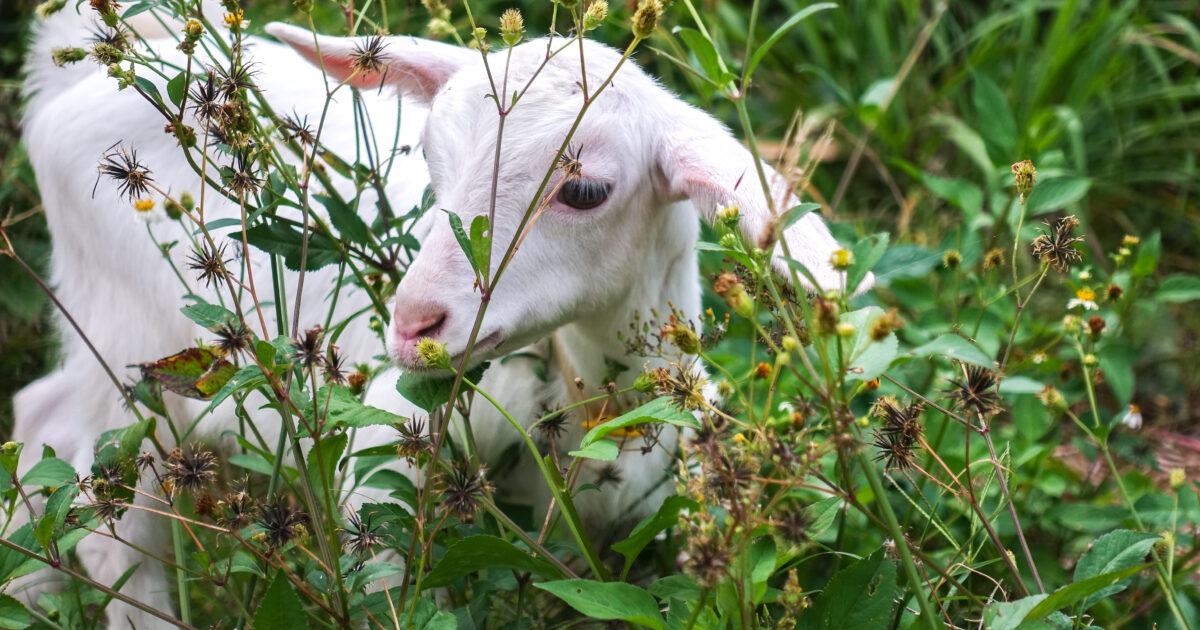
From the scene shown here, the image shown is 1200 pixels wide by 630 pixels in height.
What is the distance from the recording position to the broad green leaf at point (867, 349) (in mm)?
1340

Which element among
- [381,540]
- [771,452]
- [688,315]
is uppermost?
[771,452]

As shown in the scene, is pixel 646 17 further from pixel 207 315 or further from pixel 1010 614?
pixel 1010 614

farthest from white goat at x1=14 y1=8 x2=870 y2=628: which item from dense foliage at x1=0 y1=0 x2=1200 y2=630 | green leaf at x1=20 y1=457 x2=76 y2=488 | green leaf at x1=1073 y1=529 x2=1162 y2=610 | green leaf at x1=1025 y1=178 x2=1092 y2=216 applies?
green leaf at x1=1025 y1=178 x2=1092 y2=216

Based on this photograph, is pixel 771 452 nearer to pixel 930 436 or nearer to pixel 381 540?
pixel 381 540

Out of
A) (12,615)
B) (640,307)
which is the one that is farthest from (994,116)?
(12,615)

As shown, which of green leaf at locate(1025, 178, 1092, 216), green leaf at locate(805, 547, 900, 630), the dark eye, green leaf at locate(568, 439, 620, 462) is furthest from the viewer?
green leaf at locate(1025, 178, 1092, 216)

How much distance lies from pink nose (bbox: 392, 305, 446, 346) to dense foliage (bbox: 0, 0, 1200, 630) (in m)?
0.11

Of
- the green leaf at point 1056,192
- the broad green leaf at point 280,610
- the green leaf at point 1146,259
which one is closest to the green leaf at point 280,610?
the broad green leaf at point 280,610

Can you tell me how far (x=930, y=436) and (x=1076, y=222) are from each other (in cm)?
114

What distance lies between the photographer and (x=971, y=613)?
2369 mm

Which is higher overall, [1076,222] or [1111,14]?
[1076,222]

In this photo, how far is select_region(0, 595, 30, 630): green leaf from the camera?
1.54m

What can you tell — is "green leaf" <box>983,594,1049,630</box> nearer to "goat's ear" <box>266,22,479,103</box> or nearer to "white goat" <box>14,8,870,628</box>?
"white goat" <box>14,8,870,628</box>

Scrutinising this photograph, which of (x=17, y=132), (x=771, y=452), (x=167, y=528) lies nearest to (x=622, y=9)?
(x=17, y=132)
